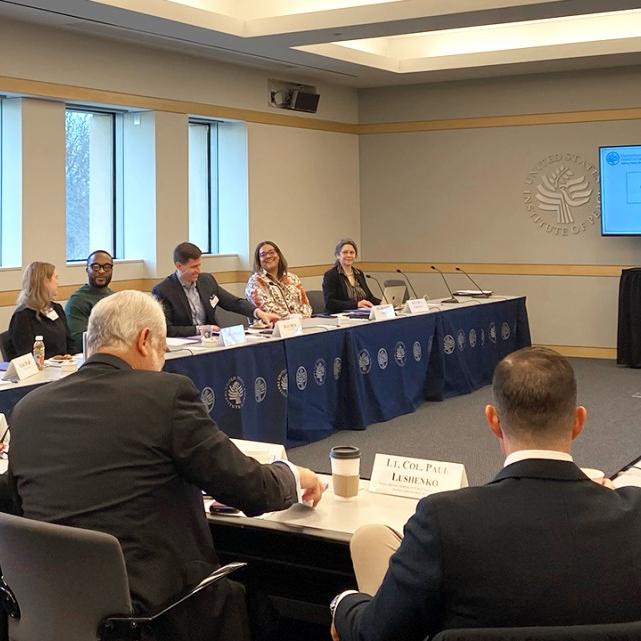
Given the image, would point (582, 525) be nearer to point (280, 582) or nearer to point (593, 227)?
point (280, 582)

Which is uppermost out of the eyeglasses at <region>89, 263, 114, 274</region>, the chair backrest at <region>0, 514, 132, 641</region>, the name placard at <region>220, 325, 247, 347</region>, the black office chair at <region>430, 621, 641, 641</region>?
the eyeglasses at <region>89, 263, 114, 274</region>

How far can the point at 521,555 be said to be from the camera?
146cm

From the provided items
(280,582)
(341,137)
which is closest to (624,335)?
(341,137)

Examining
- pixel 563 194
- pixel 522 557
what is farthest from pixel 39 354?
pixel 563 194

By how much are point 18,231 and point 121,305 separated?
5348mm

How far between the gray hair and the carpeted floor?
3117mm

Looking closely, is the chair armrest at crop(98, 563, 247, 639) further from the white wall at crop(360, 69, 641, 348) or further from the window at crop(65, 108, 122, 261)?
the white wall at crop(360, 69, 641, 348)

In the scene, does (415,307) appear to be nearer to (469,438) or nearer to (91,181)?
(469,438)

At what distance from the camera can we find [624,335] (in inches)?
363

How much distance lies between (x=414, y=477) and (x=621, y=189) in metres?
7.35

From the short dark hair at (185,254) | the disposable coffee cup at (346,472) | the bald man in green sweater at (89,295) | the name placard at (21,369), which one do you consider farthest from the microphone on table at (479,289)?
the disposable coffee cup at (346,472)

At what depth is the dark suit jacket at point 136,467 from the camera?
2029 millimetres

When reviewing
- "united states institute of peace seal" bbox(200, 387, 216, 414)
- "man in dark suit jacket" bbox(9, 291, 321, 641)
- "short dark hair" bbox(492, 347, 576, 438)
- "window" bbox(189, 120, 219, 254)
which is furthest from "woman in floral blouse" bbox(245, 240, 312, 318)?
"short dark hair" bbox(492, 347, 576, 438)

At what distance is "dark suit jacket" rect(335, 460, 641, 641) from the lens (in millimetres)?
1455
